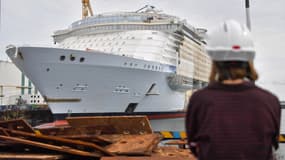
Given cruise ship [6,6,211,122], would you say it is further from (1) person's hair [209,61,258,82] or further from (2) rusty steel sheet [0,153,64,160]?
(1) person's hair [209,61,258,82]

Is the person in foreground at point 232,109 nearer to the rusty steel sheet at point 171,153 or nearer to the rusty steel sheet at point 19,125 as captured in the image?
the rusty steel sheet at point 171,153

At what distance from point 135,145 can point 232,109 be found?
2.76 meters

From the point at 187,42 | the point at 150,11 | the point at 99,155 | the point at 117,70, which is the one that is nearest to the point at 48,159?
the point at 99,155

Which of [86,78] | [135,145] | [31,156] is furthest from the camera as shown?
[86,78]

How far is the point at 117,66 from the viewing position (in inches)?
872

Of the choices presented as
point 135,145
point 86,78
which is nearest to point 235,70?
point 135,145

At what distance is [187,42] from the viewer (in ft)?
105

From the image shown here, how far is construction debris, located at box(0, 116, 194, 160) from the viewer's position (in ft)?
13.2

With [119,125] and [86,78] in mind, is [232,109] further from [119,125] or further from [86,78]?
[86,78]

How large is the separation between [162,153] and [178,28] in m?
25.7

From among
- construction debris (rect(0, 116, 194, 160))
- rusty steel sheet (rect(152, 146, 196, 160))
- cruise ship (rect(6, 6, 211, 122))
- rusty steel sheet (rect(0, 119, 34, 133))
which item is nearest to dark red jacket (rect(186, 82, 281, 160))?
construction debris (rect(0, 116, 194, 160))

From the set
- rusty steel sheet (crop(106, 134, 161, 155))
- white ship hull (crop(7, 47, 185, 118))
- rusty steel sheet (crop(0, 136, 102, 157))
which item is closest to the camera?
rusty steel sheet (crop(0, 136, 102, 157))

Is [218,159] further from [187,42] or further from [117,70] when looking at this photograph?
[187,42]

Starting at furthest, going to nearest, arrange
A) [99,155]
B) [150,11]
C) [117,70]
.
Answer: [150,11]
[117,70]
[99,155]
